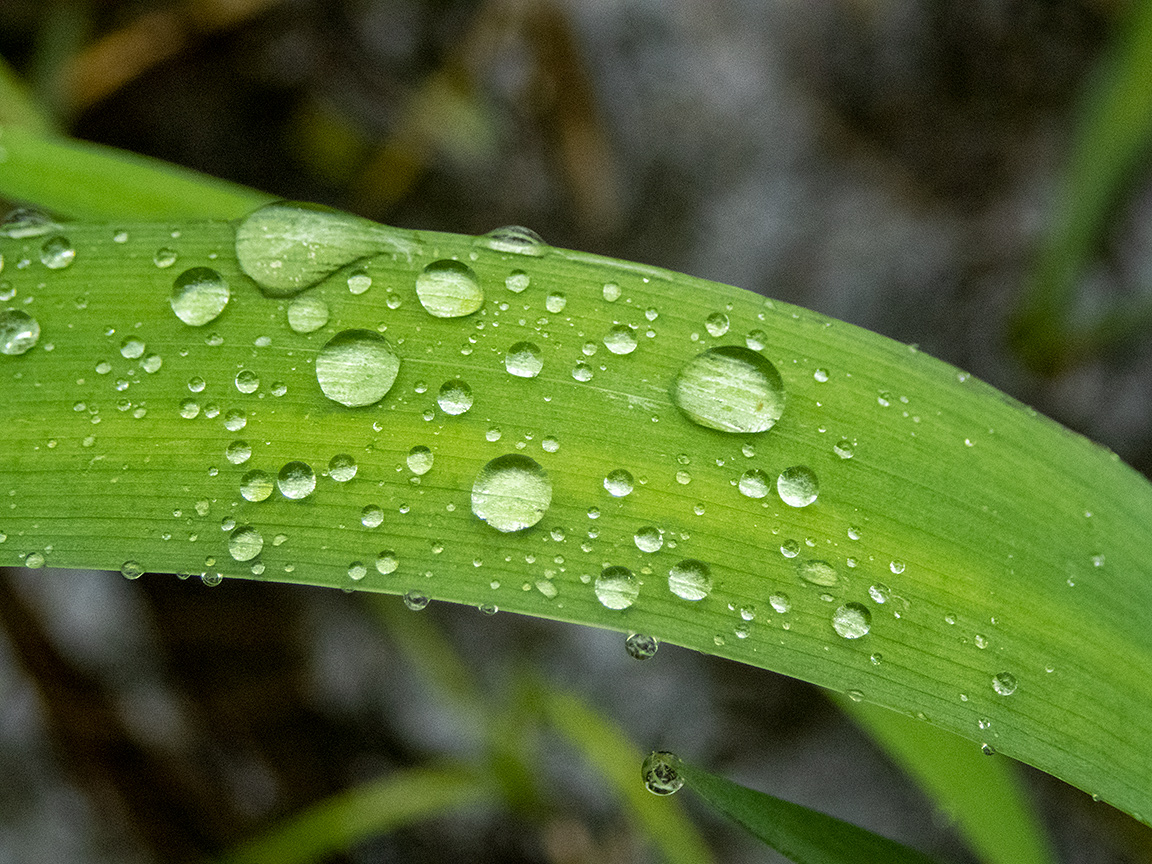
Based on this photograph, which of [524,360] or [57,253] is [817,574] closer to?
[524,360]

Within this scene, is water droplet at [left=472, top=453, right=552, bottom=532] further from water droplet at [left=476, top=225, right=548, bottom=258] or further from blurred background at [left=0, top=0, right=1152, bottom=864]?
blurred background at [left=0, top=0, right=1152, bottom=864]

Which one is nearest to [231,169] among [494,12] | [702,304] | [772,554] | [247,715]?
[494,12]

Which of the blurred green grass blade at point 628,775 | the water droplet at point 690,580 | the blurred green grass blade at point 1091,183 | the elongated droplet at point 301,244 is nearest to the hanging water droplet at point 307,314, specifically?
the elongated droplet at point 301,244

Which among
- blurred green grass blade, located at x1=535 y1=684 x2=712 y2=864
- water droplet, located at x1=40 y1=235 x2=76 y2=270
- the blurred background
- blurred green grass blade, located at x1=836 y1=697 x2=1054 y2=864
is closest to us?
water droplet, located at x1=40 y1=235 x2=76 y2=270

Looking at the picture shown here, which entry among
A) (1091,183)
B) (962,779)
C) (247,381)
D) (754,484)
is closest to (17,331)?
(247,381)

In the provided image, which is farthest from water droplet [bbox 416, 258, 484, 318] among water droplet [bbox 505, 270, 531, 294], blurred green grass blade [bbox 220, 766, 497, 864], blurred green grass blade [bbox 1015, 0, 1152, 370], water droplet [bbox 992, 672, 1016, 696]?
blurred green grass blade [bbox 1015, 0, 1152, 370]

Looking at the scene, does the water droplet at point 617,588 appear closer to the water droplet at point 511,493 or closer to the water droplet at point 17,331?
the water droplet at point 511,493
